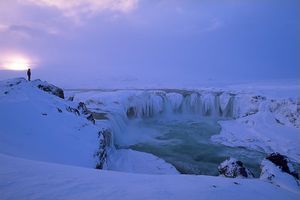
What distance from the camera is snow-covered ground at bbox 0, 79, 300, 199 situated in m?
3.30

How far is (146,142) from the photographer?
18.6 m

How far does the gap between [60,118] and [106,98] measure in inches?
556

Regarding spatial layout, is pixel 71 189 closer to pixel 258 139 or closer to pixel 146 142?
pixel 146 142

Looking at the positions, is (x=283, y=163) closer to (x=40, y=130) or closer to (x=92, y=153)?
(x=92, y=153)

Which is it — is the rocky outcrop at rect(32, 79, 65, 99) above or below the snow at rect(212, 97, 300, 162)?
above

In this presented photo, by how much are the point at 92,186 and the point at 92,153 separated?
5.39 m

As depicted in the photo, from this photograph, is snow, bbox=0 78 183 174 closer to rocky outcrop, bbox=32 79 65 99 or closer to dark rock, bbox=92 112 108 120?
rocky outcrop, bbox=32 79 65 99

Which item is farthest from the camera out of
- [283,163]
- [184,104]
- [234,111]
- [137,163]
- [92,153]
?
[184,104]

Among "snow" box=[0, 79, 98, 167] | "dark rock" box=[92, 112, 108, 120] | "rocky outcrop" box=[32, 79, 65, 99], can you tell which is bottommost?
"dark rock" box=[92, 112, 108, 120]

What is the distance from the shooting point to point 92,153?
28.2ft

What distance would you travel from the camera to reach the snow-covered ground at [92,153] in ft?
10.8

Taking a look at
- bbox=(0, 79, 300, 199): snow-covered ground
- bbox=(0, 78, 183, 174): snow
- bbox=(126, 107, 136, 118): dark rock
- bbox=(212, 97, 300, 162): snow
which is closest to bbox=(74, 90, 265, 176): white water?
bbox=(126, 107, 136, 118): dark rock

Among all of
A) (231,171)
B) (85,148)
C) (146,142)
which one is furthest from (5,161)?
(146,142)

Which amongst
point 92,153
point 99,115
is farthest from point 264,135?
point 92,153
